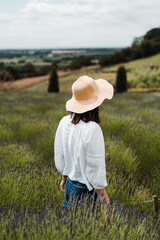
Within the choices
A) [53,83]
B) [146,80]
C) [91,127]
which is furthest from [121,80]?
[91,127]

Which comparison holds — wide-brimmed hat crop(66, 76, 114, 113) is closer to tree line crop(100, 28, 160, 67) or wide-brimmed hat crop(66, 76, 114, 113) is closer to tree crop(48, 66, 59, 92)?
tree crop(48, 66, 59, 92)

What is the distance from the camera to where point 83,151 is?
1.64 meters

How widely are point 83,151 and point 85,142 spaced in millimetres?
95

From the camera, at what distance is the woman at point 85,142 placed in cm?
157

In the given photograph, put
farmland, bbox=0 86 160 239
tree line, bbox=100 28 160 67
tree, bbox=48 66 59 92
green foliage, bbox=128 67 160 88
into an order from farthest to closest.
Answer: tree line, bbox=100 28 160 67, green foliage, bbox=128 67 160 88, tree, bbox=48 66 59 92, farmland, bbox=0 86 160 239

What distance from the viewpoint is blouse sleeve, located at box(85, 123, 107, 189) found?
61.2 inches

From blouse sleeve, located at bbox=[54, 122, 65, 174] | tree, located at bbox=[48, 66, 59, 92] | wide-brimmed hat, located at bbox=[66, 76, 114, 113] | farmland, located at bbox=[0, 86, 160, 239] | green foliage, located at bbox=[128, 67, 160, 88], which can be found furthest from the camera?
green foliage, located at bbox=[128, 67, 160, 88]

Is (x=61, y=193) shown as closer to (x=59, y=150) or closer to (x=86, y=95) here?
(x=59, y=150)

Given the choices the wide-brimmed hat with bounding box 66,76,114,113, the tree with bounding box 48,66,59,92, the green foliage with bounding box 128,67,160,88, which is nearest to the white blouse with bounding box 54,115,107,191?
the wide-brimmed hat with bounding box 66,76,114,113

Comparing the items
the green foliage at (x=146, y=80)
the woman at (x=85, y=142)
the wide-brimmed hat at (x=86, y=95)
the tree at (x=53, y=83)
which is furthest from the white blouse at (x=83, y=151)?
the green foliage at (x=146, y=80)

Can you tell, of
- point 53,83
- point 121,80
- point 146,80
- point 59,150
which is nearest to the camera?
point 59,150

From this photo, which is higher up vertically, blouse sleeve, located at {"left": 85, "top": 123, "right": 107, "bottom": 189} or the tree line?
A: the tree line

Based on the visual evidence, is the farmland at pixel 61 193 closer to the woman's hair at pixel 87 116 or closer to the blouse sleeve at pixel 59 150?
the blouse sleeve at pixel 59 150

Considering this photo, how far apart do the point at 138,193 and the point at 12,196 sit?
1265 millimetres
